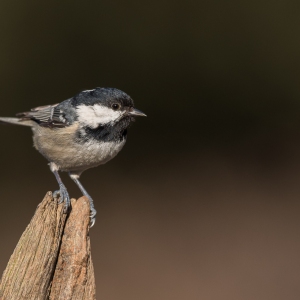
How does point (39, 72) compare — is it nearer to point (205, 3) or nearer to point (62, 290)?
point (205, 3)

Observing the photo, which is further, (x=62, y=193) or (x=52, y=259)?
(x=62, y=193)

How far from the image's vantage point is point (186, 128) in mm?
6523

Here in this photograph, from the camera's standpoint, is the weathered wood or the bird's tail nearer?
the weathered wood

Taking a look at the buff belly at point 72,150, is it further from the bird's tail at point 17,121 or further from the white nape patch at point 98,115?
the bird's tail at point 17,121

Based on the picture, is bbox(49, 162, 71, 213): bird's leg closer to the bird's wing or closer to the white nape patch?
the bird's wing

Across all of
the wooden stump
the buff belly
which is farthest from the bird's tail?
the wooden stump

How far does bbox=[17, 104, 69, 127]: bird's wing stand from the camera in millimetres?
3607

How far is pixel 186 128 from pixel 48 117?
118 inches

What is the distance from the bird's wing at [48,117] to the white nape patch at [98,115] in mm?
187

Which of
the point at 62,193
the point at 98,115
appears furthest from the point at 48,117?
the point at 62,193

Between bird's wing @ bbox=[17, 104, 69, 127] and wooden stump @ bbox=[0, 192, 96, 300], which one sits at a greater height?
bird's wing @ bbox=[17, 104, 69, 127]

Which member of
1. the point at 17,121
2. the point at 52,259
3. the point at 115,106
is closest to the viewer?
the point at 52,259

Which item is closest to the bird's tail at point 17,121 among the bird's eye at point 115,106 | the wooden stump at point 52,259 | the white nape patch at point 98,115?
the white nape patch at point 98,115

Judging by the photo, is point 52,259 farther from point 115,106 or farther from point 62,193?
point 115,106
